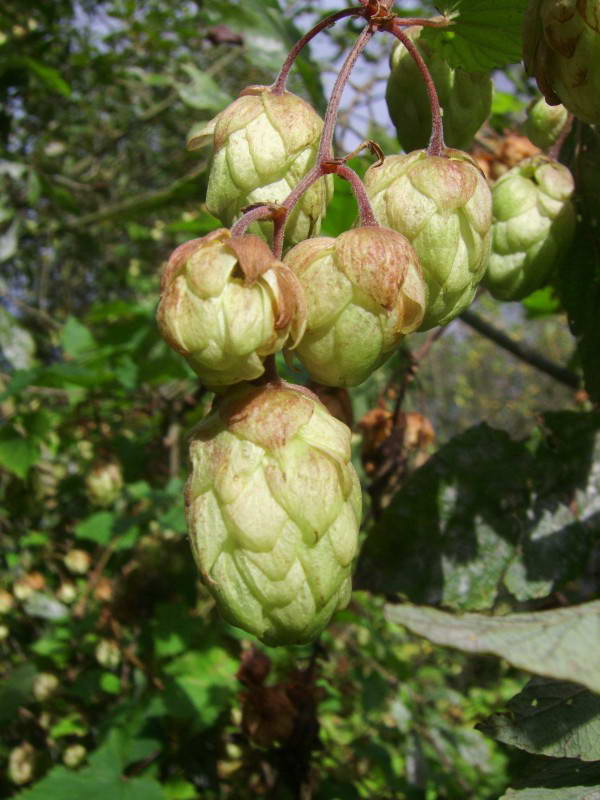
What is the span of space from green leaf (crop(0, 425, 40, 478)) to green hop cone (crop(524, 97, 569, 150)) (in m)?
1.80

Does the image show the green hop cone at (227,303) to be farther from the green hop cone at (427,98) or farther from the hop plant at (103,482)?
the hop plant at (103,482)

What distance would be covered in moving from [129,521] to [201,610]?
38 centimetres

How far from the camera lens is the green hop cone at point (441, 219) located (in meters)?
0.73

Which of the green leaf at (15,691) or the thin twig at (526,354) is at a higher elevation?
→ the thin twig at (526,354)

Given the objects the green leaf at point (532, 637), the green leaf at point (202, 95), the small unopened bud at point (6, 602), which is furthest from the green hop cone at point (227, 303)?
the small unopened bud at point (6, 602)

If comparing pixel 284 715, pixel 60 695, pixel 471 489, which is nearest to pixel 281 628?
pixel 471 489

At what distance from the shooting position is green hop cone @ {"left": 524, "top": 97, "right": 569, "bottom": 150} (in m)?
1.09

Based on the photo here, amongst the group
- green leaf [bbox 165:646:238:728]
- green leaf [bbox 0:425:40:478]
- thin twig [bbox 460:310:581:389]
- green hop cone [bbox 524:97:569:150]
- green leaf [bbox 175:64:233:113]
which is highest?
green hop cone [bbox 524:97:569:150]

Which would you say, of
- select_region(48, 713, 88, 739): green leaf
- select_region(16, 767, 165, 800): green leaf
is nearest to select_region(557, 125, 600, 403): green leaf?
select_region(16, 767, 165, 800): green leaf

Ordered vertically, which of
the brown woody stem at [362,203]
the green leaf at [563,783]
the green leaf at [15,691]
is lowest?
the green leaf at [15,691]

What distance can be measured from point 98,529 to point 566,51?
201 centimetres

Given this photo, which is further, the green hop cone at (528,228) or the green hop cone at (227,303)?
the green hop cone at (528,228)

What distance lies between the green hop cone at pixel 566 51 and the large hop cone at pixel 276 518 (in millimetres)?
369

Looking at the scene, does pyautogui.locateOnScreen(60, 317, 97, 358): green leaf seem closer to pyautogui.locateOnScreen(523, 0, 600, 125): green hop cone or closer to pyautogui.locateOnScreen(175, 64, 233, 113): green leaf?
pyautogui.locateOnScreen(175, 64, 233, 113): green leaf
